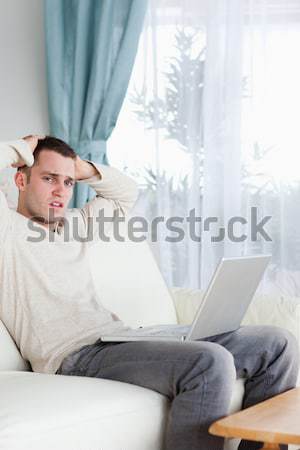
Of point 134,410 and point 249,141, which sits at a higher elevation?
point 249,141

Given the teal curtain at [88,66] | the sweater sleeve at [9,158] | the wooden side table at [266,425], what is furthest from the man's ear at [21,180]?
the teal curtain at [88,66]

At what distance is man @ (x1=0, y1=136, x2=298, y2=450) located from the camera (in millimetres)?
2285

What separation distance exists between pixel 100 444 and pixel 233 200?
83.0 inches

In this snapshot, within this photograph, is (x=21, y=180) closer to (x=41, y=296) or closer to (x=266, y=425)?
(x=41, y=296)

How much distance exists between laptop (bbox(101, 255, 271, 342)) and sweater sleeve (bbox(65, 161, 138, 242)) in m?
0.58

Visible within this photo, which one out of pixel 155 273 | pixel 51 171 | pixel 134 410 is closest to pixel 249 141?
pixel 155 273

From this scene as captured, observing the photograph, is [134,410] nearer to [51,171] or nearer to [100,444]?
[100,444]

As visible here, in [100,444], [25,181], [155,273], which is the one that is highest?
[25,181]

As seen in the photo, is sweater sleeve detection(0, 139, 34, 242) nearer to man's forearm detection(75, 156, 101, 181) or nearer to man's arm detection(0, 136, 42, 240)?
man's arm detection(0, 136, 42, 240)

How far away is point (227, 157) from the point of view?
406 cm

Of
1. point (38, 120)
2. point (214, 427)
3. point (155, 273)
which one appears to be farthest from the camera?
point (38, 120)

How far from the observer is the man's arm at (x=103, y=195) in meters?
3.05

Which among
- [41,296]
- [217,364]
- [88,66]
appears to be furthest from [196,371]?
[88,66]

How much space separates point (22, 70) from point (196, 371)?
263cm
